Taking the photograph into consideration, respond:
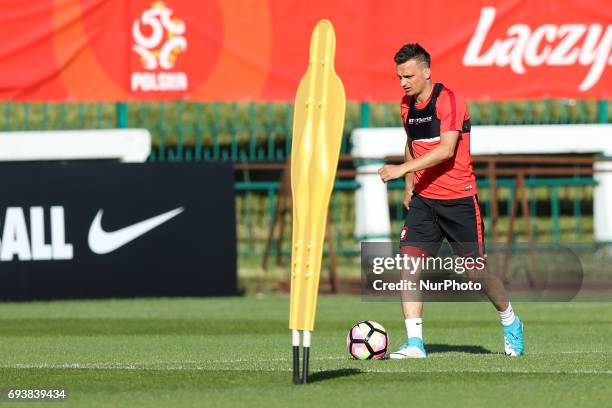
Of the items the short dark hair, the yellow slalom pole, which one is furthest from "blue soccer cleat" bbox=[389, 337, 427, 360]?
the yellow slalom pole

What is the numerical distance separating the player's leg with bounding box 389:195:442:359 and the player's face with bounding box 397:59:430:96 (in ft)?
2.82

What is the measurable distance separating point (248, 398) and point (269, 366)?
5.06 feet

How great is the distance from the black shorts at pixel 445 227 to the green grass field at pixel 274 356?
2.63 feet

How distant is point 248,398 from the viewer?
787 cm

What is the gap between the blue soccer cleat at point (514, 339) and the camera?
1016 cm

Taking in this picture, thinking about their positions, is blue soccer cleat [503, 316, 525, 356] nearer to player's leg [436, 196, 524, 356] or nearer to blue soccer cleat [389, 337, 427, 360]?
player's leg [436, 196, 524, 356]

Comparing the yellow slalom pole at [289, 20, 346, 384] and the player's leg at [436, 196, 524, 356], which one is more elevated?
the yellow slalom pole at [289, 20, 346, 384]

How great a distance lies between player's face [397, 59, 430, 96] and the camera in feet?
32.3

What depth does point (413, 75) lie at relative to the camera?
32.4ft

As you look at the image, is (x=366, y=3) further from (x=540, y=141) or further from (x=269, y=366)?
(x=269, y=366)

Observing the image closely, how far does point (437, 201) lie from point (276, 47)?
922 centimetres

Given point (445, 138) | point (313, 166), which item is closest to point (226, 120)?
point (445, 138)

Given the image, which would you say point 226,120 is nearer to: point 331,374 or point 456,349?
point 456,349

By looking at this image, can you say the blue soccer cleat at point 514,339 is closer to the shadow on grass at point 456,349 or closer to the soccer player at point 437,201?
the soccer player at point 437,201
